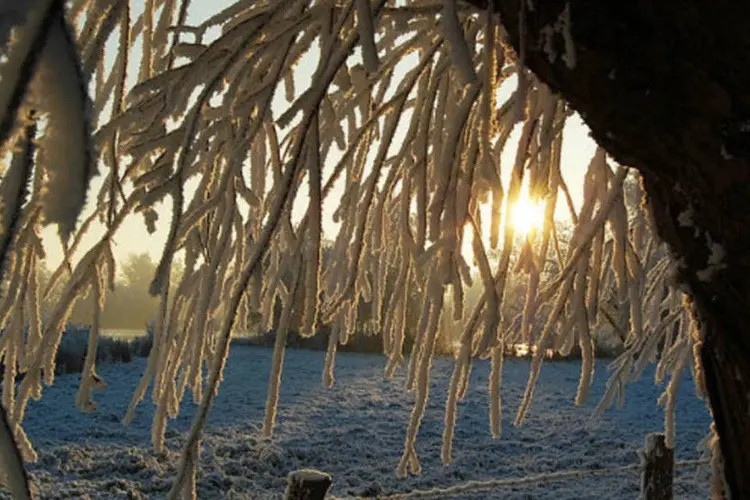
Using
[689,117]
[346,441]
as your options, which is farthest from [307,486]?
[346,441]

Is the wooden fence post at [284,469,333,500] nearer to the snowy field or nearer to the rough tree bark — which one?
the rough tree bark

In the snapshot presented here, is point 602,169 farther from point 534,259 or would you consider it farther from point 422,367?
point 422,367

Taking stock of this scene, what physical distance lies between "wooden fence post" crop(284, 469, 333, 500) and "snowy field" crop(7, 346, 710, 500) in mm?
2316

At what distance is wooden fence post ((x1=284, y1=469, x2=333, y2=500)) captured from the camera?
2223 millimetres

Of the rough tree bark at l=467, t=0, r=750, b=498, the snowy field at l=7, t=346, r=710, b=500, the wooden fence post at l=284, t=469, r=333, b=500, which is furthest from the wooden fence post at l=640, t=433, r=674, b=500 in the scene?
the rough tree bark at l=467, t=0, r=750, b=498

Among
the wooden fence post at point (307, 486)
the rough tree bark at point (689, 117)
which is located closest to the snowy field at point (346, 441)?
the wooden fence post at point (307, 486)

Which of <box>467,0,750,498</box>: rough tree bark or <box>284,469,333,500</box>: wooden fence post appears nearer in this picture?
<box>467,0,750,498</box>: rough tree bark

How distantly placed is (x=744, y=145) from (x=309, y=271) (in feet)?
1.99

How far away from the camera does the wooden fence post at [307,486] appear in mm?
2223

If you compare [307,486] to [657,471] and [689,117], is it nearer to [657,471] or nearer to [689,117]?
[689,117]

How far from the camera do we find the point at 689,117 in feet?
2.79

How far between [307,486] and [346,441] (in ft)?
18.7

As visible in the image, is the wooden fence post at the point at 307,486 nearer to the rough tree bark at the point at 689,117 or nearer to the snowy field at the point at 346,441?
the rough tree bark at the point at 689,117

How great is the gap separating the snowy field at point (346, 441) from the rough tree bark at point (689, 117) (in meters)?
3.12
